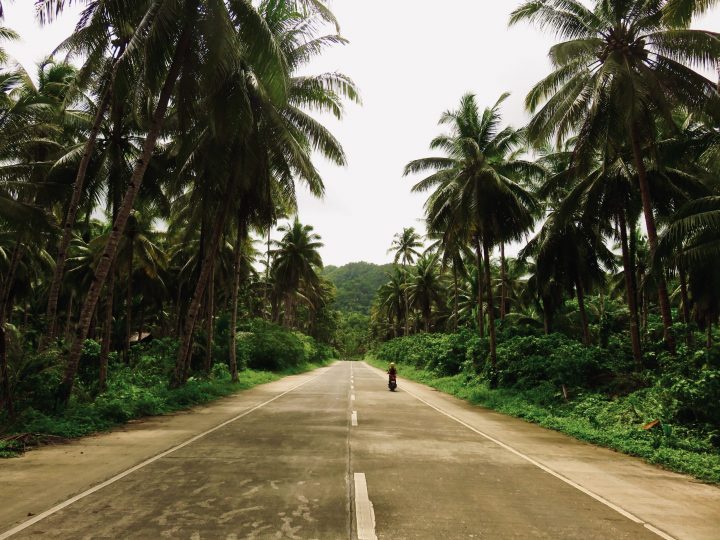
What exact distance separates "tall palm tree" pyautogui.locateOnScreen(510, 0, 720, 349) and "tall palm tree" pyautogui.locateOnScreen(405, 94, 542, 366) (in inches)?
180

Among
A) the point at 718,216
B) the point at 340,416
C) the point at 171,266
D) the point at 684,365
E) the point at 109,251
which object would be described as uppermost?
the point at 171,266

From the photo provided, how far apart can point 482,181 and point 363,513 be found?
17.1 meters

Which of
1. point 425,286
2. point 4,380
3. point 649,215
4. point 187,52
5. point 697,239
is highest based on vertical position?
point 187,52

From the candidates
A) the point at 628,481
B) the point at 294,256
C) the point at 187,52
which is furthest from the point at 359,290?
the point at 628,481

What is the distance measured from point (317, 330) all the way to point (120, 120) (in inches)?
2411

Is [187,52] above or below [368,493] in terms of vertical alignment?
above

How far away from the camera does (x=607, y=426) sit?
1073 centimetres

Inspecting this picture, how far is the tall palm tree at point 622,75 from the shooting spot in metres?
13.0

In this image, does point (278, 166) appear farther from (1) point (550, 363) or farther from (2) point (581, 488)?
(2) point (581, 488)

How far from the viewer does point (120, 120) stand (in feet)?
51.8

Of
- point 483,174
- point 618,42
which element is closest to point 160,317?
point 483,174

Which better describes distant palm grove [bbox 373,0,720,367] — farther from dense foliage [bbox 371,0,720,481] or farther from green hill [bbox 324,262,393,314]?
green hill [bbox 324,262,393,314]

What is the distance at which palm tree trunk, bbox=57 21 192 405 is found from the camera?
1080 centimetres

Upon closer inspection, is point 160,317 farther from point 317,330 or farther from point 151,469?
point 151,469
